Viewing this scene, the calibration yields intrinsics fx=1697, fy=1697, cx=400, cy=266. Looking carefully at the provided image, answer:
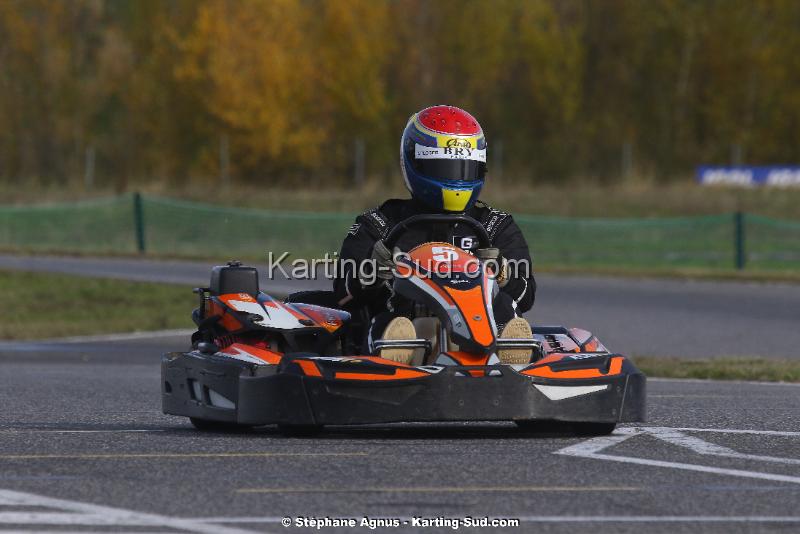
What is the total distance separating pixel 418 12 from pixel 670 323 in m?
48.2

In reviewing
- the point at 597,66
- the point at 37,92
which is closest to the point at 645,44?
the point at 597,66

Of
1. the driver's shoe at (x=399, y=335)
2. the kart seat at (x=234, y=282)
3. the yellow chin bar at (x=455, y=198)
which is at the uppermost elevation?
the yellow chin bar at (x=455, y=198)

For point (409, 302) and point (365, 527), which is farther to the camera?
point (409, 302)

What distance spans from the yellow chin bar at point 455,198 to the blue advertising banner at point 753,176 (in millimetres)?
37184

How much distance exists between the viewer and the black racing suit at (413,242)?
29.6ft

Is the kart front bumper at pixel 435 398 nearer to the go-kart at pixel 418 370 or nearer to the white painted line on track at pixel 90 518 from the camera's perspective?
the go-kart at pixel 418 370

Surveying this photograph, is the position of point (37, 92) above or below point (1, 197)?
above

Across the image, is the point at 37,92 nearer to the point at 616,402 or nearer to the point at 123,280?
the point at 123,280

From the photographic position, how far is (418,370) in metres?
7.95

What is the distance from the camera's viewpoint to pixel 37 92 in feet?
214

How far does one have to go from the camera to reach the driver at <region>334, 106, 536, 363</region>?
29.5 feet

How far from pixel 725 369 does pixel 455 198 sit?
5.70m

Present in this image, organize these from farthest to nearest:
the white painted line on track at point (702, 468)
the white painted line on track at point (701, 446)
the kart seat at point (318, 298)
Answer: the kart seat at point (318, 298), the white painted line on track at point (701, 446), the white painted line on track at point (702, 468)

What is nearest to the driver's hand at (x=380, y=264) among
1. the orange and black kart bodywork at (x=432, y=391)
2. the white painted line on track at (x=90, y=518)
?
the orange and black kart bodywork at (x=432, y=391)
